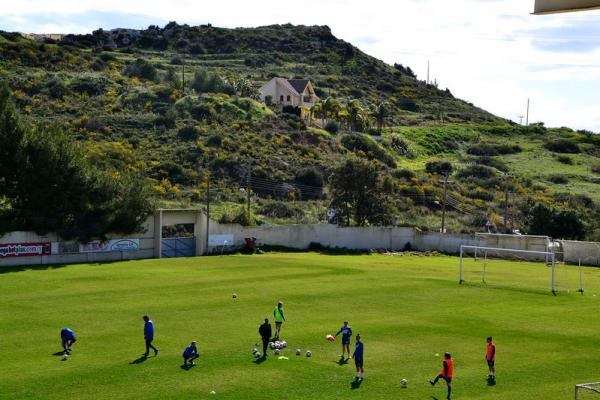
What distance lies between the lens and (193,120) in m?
123

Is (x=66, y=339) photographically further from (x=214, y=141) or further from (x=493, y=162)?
(x=493, y=162)

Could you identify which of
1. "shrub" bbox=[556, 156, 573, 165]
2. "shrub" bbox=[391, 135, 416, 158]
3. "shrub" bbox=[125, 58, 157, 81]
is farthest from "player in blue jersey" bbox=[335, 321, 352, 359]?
"shrub" bbox=[125, 58, 157, 81]

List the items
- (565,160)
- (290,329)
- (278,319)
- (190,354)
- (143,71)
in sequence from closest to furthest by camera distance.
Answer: (190,354) → (278,319) → (290,329) → (565,160) → (143,71)

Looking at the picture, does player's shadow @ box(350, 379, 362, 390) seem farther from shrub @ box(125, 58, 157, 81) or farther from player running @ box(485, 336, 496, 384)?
shrub @ box(125, 58, 157, 81)

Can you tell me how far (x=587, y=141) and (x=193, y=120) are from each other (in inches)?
3443

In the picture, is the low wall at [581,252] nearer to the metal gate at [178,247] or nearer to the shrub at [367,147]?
the metal gate at [178,247]

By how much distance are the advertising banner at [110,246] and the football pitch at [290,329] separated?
9.36 ft

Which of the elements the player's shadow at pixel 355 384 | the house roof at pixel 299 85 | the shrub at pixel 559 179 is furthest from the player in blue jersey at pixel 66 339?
the house roof at pixel 299 85

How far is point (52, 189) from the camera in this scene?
6078 centimetres

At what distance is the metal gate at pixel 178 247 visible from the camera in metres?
66.2

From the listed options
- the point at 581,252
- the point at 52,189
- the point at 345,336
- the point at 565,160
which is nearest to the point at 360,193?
the point at 581,252

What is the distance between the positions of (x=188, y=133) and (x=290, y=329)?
266 ft

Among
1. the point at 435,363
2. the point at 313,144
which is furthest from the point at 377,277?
the point at 313,144

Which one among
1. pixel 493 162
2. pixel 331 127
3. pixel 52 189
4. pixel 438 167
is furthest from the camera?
pixel 493 162
